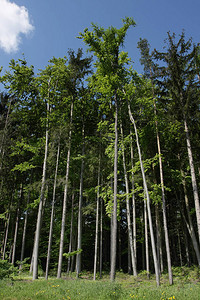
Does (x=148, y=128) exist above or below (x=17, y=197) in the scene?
above

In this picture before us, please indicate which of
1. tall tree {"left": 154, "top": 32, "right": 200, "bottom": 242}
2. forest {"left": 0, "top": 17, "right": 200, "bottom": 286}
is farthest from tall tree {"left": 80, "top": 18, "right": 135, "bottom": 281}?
tall tree {"left": 154, "top": 32, "right": 200, "bottom": 242}

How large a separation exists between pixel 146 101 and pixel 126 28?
4169 millimetres

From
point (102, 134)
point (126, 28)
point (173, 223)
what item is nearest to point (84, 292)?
point (102, 134)

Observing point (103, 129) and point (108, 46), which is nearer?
point (108, 46)

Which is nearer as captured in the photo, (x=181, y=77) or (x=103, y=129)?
(x=181, y=77)

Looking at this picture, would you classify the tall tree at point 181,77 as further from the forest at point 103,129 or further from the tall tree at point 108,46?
the tall tree at point 108,46

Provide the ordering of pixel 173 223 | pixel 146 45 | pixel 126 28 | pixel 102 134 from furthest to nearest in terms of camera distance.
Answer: pixel 173 223 < pixel 102 134 < pixel 146 45 < pixel 126 28

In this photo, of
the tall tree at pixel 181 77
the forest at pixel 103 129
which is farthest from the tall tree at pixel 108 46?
the tall tree at pixel 181 77

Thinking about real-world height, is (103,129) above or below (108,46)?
below

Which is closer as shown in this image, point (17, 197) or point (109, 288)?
point (109, 288)

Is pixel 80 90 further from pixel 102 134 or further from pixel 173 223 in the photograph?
pixel 173 223

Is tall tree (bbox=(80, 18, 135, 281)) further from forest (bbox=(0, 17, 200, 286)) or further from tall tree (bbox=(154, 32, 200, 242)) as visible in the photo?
tall tree (bbox=(154, 32, 200, 242))

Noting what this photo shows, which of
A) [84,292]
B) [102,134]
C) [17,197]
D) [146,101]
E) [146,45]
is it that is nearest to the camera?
[84,292]

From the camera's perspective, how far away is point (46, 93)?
569 inches
